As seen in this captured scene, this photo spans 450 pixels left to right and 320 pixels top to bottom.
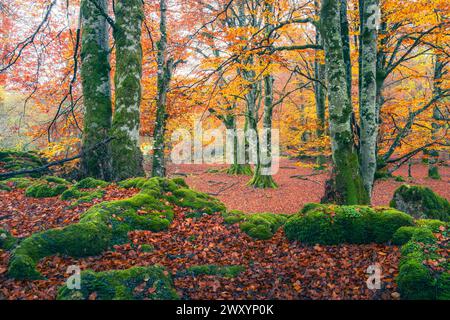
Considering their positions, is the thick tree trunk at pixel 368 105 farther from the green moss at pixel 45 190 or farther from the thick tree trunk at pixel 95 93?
the green moss at pixel 45 190

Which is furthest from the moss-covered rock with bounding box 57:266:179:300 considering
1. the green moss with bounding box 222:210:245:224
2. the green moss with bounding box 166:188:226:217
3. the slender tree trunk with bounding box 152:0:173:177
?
the slender tree trunk with bounding box 152:0:173:177

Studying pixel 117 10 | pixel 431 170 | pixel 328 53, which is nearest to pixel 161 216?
pixel 328 53

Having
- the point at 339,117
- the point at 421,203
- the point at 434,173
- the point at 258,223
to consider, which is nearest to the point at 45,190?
the point at 258,223

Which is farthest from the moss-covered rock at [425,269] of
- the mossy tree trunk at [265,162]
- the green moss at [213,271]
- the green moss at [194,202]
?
the mossy tree trunk at [265,162]

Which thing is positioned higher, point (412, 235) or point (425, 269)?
point (412, 235)

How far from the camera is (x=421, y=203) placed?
7.84 metres

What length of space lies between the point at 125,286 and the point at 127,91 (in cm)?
561

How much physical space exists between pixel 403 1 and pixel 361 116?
15.9 feet

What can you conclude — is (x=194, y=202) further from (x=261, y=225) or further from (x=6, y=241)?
(x=6, y=241)

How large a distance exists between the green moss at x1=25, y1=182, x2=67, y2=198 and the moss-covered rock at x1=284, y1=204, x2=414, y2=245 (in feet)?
18.5

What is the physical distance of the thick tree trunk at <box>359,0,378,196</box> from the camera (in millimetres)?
7172

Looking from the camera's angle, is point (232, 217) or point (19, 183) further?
point (19, 183)

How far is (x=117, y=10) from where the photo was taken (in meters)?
7.76

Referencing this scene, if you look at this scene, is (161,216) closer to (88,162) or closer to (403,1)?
(88,162)
